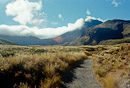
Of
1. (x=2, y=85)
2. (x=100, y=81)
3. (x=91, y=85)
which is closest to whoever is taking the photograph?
(x=2, y=85)

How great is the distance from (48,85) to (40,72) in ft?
6.93

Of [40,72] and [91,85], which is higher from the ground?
[40,72]

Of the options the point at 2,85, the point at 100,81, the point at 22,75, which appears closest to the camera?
the point at 2,85

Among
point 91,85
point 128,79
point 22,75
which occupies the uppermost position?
point 22,75

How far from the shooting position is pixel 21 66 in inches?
328

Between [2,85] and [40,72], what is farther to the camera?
[40,72]

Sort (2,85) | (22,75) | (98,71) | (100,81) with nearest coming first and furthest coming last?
(2,85)
(22,75)
(100,81)
(98,71)

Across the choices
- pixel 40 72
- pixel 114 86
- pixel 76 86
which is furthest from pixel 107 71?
pixel 40 72

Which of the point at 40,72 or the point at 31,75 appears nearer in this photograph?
the point at 31,75

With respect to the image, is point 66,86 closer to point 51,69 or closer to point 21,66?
point 51,69

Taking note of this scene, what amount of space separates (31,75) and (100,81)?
204 inches

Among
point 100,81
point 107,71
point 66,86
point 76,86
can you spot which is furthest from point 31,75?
point 107,71

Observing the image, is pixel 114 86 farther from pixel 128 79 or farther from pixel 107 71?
pixel 107 71

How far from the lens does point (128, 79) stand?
7.59 m
